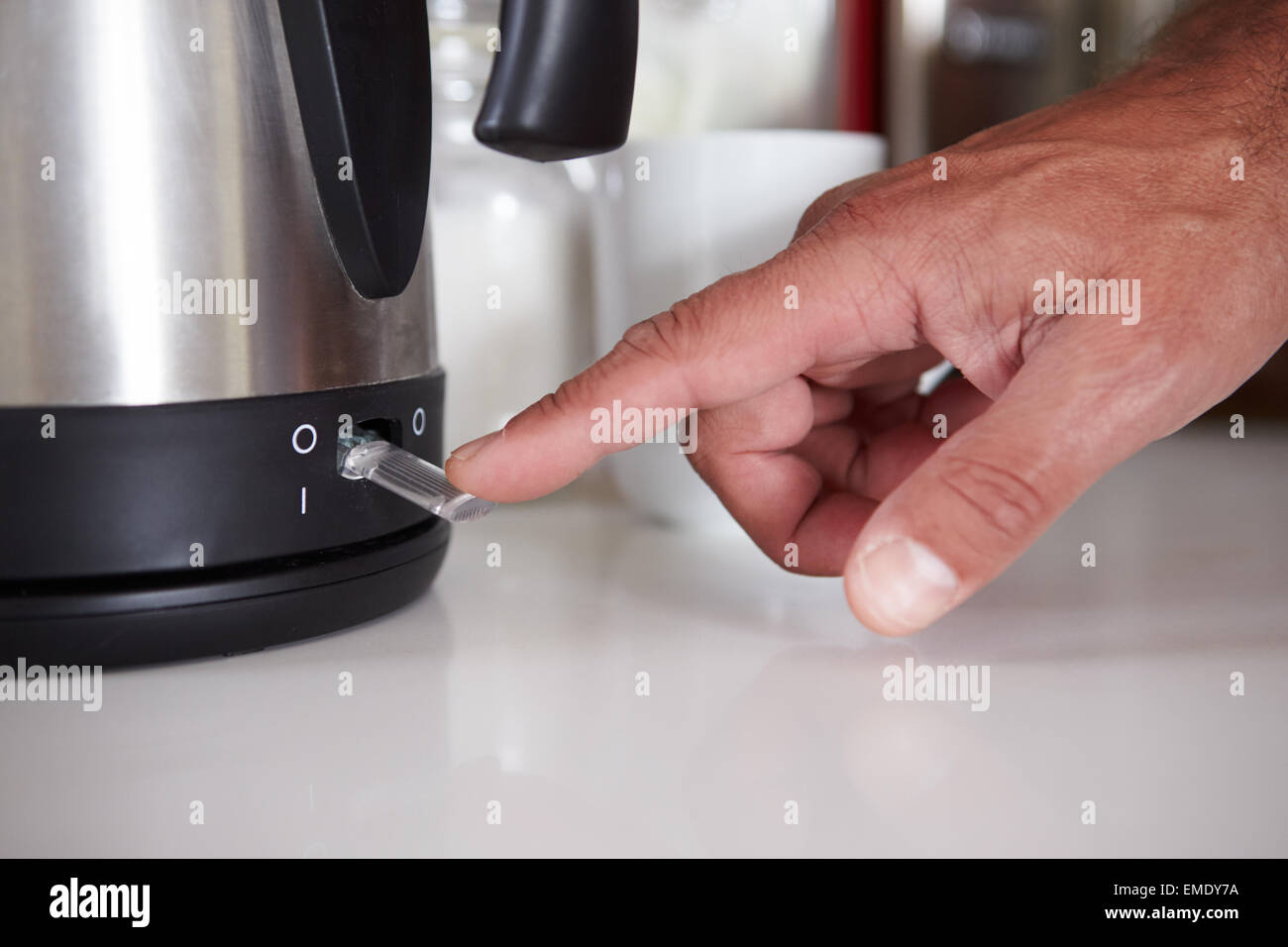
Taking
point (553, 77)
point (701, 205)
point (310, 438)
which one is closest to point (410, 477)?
point (310, 438)

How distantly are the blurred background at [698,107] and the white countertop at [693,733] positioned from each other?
0.71 feet

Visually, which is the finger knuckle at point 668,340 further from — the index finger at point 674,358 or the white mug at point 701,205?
the white mug at point 701,205

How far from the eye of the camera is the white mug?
647 mm

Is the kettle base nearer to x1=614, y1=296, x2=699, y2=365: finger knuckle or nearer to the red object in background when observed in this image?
x1=614, y1=296, x2=699, y2=365: finger knuckle

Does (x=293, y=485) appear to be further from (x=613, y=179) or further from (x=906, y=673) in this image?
(x=613, y=179)

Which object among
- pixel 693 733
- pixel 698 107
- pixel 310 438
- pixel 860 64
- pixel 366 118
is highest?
pixel 860 64

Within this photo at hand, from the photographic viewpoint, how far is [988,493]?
342 millimetres

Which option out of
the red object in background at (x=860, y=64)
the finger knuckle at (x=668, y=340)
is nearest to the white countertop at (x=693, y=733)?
the finger knuckle at (x=668, y=340)

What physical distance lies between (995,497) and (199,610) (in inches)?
11.0

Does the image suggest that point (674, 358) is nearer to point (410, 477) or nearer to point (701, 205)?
point (410, 477)

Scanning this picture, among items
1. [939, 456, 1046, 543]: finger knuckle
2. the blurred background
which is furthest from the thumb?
the blurred background
